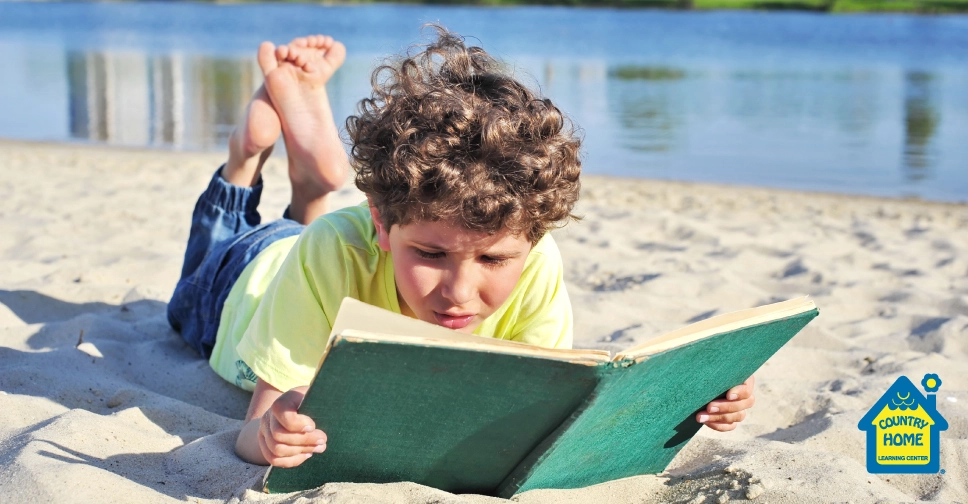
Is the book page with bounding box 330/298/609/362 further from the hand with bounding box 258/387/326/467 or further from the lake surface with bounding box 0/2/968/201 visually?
the lake surface with bounding box 0/2/968/201

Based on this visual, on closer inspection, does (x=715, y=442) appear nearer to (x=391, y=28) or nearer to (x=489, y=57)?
(x=489, y=57)

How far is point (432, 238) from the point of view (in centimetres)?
157

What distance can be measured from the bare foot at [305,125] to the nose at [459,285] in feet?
4.45

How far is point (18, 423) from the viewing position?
1881 millimetres

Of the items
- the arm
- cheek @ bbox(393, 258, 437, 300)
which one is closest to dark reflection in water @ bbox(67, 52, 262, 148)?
cheek @ bbox(393, 258, 437, 300)

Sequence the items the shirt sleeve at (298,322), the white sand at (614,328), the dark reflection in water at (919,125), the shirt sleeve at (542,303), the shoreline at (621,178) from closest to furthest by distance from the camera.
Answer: the white sand at (614,328)
the shirt sleeve at (298,322)
the shirt sleeve at (542,303)
the shoreline at (621,178)
the dark reflection in water at (919,125)

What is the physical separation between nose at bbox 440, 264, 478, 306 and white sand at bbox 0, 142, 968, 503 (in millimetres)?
357

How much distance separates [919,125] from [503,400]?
947 centimetres

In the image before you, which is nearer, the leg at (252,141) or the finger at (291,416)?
the finger at (291,416)

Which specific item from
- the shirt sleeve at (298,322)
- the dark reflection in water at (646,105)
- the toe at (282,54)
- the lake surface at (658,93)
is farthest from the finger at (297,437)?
the dark reflection in water at (646,105)

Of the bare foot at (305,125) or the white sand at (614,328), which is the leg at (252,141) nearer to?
the bare foot at (305,125)

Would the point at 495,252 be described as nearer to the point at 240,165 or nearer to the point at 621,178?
the point at 240,165

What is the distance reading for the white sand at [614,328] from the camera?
172cm

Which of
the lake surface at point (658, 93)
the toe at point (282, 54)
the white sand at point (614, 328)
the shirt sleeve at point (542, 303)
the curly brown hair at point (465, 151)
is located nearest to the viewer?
the curly brown hair at point (465, 151)
